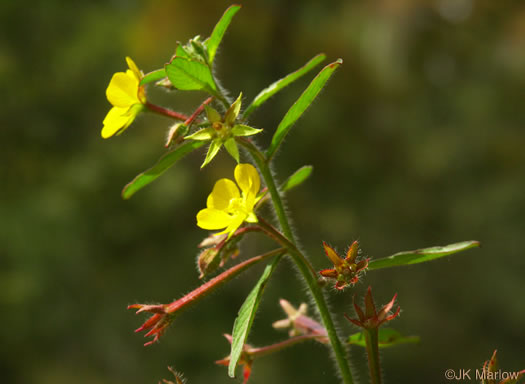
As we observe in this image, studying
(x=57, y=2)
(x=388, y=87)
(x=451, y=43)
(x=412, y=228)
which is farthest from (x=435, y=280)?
(x=57, y=2)

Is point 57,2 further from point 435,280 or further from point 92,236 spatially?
point 435,280

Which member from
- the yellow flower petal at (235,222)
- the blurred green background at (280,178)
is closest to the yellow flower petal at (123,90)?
the yellow flower petal at (235,222)

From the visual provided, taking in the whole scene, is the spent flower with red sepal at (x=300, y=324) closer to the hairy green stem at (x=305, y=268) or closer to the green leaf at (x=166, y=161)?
the hairy green stem at (x=305, y=268)

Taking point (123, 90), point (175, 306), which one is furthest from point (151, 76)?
point (175, 306)

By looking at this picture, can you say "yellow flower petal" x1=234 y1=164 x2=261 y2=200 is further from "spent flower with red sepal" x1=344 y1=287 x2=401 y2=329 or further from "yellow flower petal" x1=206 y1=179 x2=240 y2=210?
"spent flower with red sepal" x1=344 y1=287 x2=401 y2=329

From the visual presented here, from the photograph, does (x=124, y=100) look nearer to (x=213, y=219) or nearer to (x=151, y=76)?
(x=151, y=76)

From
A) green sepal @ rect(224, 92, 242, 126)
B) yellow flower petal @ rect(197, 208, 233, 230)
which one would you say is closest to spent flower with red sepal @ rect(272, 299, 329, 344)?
yellow flower petal @ rect(197, 208, 233, 230)
